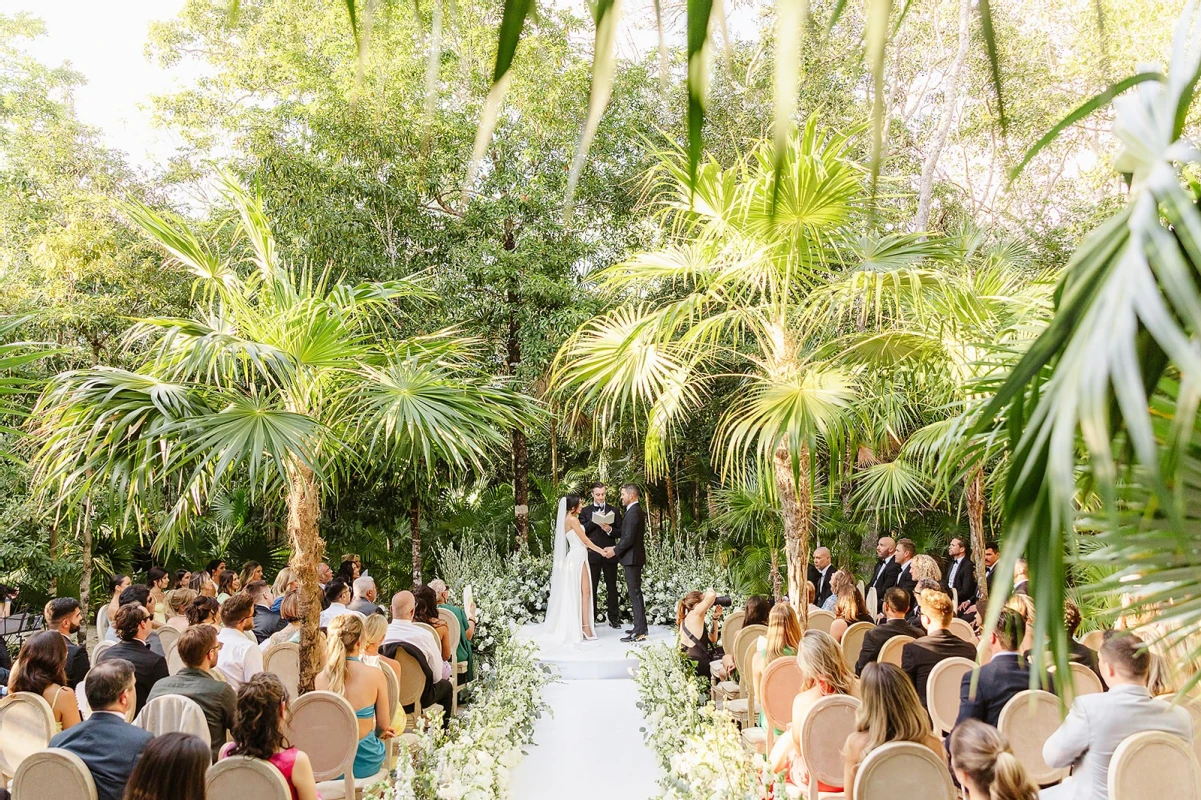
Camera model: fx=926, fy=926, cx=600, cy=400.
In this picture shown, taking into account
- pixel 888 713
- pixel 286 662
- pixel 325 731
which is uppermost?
pixel 888 713

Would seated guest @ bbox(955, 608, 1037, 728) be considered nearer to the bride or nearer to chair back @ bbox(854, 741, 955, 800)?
chair back @ bbox(854, 741, 955, 800)

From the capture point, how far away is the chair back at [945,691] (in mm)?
4484

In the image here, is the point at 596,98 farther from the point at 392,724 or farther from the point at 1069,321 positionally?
the point at 392,724

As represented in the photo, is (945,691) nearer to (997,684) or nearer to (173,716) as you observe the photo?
(997,684)

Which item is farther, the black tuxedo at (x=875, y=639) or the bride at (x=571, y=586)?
the bride at (x=571, y=586)

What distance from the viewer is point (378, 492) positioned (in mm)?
13906

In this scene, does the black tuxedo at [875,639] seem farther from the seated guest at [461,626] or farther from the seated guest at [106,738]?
the seated guest at [106,738]

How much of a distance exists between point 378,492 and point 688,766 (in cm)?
1049

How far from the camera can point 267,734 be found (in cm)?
334

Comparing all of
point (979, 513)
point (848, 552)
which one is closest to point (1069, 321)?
point (979, 513)

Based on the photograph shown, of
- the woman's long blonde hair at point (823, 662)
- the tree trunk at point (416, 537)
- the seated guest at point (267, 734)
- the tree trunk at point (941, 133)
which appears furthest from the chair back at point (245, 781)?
the tree trunk at point (941, 133)

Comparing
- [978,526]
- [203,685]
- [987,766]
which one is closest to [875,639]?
[987,766]

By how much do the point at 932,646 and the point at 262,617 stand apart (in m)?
4.71

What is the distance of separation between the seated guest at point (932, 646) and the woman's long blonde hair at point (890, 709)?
4.99 feet
